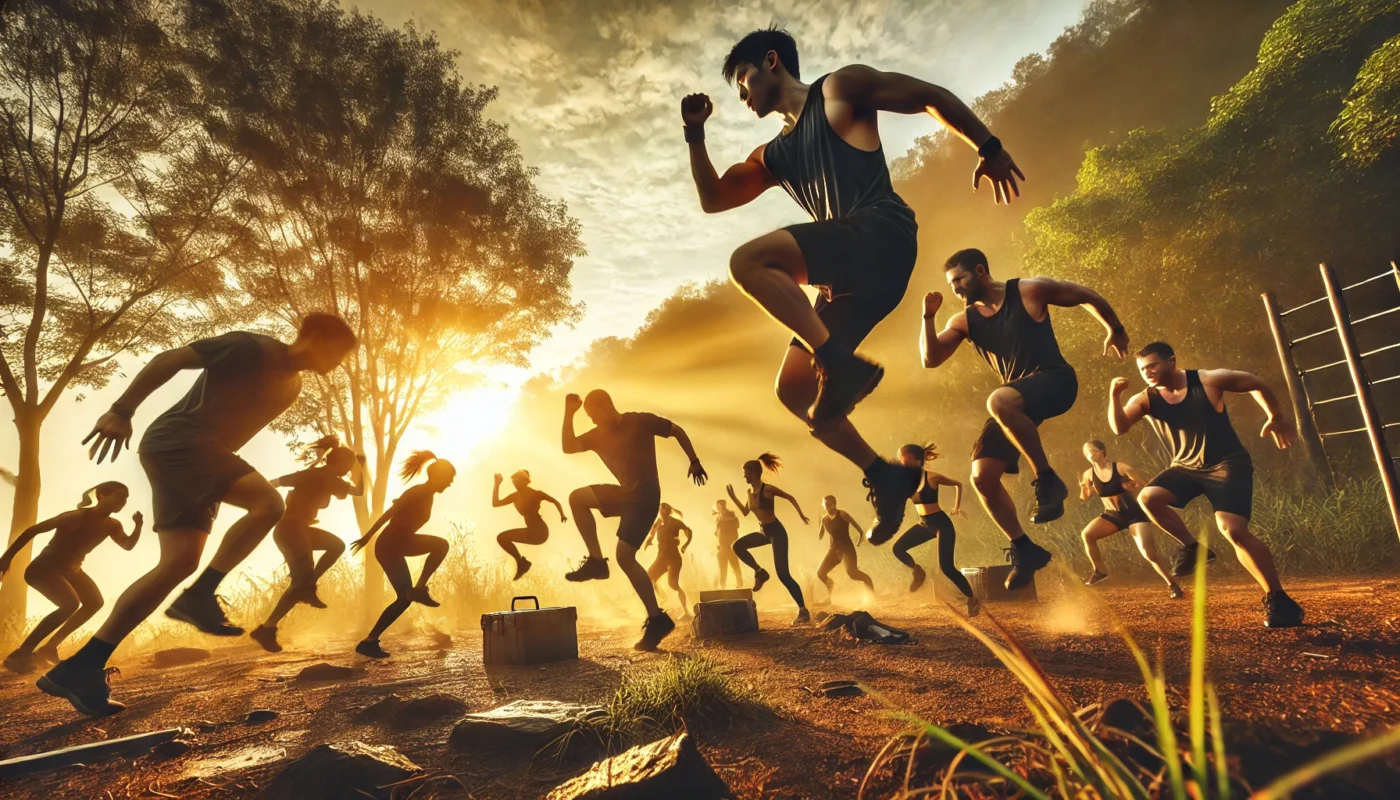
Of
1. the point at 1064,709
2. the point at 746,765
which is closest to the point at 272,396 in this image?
the point at 746,765

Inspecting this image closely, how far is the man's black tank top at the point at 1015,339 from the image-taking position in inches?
138

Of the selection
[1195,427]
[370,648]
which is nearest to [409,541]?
[370,648]

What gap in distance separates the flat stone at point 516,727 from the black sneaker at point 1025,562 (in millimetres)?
2435

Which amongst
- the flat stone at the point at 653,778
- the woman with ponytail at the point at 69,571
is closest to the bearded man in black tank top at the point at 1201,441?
the flat stone at the point at 653,778

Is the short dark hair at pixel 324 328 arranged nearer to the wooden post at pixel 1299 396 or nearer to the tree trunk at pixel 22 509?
the tree trunk at pixel 22 509

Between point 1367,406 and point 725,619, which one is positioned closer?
point 1367,406

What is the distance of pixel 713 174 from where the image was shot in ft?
9.63

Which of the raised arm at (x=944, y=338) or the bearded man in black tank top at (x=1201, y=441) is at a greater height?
the raised arm at (x=944, y=338)

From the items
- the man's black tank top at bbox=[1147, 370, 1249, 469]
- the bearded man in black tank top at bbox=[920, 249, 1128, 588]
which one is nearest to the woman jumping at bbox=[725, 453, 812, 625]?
the bearded man in black tank top at bbox=[920, 249, 1128, 588]

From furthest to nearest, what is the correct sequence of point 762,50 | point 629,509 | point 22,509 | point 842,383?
1. point 22,509
2. point 629,509
3. point 762,50
4. point 842,383

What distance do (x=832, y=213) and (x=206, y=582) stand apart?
4.44 m

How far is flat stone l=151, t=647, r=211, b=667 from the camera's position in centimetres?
746

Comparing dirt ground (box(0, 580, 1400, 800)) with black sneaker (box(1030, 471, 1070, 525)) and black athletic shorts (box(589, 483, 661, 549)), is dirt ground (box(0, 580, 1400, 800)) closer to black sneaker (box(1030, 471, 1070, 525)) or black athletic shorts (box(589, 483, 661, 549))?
black sneaker (box(1030, 471, 1070, 525))

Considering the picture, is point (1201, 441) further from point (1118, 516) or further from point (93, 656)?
point (93, 656)
